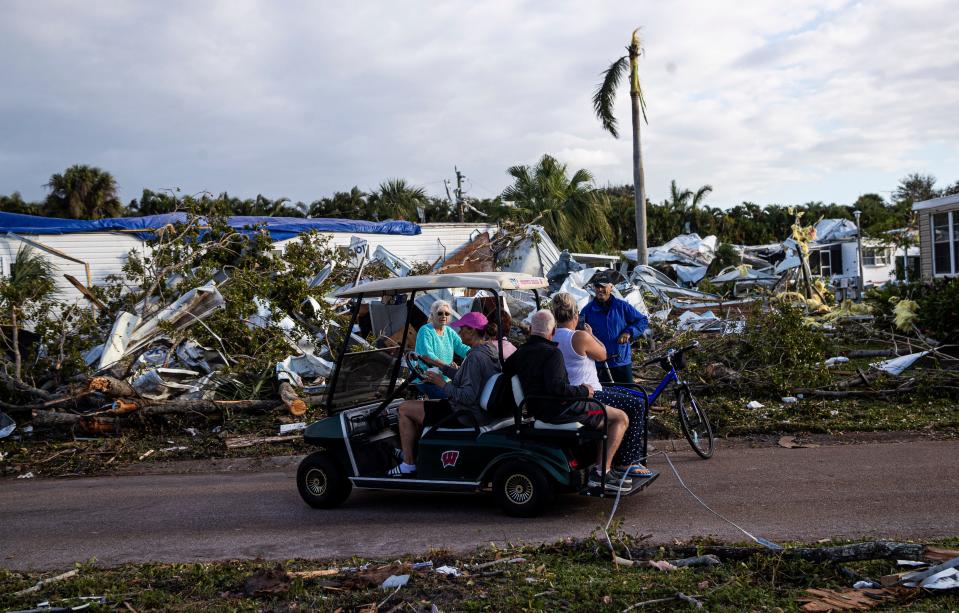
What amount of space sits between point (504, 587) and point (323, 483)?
3.11 m

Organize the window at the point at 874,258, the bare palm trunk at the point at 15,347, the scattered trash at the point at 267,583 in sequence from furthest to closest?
the window at the point at 874,258
the bare palm trunk at the point at 15,347
the scattered trash at the point at 267,583

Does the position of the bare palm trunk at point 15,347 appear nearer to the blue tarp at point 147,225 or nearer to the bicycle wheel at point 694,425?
the blue tarp at point 147,225

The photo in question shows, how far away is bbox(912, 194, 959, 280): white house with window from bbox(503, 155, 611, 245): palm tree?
11638mm

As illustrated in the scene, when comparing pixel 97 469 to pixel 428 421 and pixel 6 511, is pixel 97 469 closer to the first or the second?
pixel 6 511

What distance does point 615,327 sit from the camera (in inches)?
332

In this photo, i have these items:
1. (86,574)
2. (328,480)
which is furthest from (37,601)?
(328,480)

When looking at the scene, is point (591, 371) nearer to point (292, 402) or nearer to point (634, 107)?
point (292, 402)

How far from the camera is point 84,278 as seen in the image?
20359 millimetres

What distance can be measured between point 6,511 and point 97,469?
1.90m

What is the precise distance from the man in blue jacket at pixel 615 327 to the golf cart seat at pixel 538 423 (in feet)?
6.73

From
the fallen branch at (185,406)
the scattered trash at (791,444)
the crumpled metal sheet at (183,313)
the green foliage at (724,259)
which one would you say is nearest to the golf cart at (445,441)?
the scattered trash at (791,444)

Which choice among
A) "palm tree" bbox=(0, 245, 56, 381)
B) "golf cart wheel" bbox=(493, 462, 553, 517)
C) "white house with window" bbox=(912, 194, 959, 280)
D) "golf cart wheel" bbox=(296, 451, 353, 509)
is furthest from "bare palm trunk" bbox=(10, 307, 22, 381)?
"white house with window" bbox=(912, 194, 959, 280)

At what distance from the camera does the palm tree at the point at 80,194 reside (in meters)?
34.9

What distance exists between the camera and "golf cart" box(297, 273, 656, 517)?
6441 mm
